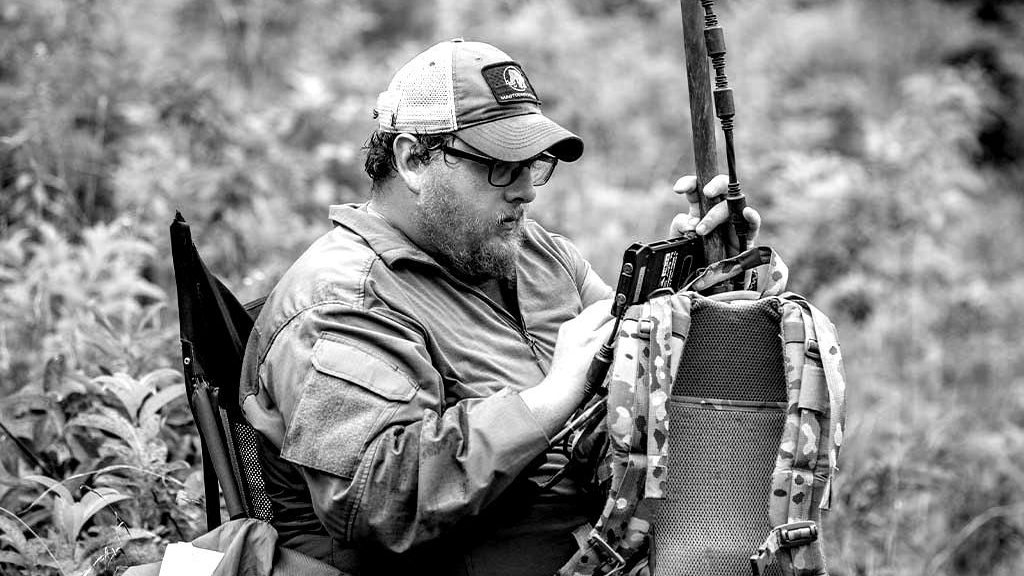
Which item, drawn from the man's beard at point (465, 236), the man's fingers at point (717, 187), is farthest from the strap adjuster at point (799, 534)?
the man's beard at point (465, 236)

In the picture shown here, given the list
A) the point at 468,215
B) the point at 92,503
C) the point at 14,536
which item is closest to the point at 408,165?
the point at 468,215

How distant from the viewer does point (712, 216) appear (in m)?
3.01

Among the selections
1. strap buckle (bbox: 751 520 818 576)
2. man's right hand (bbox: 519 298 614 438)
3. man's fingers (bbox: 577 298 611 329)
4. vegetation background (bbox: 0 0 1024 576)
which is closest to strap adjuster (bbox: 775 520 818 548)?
strap buckle (bbox: 751 520 818 576)

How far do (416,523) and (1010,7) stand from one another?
1208cm

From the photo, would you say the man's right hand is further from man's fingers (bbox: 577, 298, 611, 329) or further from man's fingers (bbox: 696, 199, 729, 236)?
man's fingers (bbox: 696, 199, 729, 236)

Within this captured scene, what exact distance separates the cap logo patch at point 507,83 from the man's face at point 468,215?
7.9 inches

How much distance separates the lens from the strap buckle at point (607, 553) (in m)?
2.58

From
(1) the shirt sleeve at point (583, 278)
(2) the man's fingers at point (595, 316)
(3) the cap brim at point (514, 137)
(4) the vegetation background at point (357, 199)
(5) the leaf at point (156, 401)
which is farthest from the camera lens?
(1) the shirt sleeve at point (583, 278)

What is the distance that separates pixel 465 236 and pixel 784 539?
1226mm

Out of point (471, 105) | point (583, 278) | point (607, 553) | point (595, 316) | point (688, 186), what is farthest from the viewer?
point (583, 278)

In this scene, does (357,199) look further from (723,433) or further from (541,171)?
(723,433)

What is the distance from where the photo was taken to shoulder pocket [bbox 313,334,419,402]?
2592 mm

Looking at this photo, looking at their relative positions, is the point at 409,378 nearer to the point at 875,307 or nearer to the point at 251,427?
the point at 251,427

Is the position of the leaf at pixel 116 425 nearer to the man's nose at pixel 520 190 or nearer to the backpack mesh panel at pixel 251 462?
the backpack mesh panel at pixel 251 462
